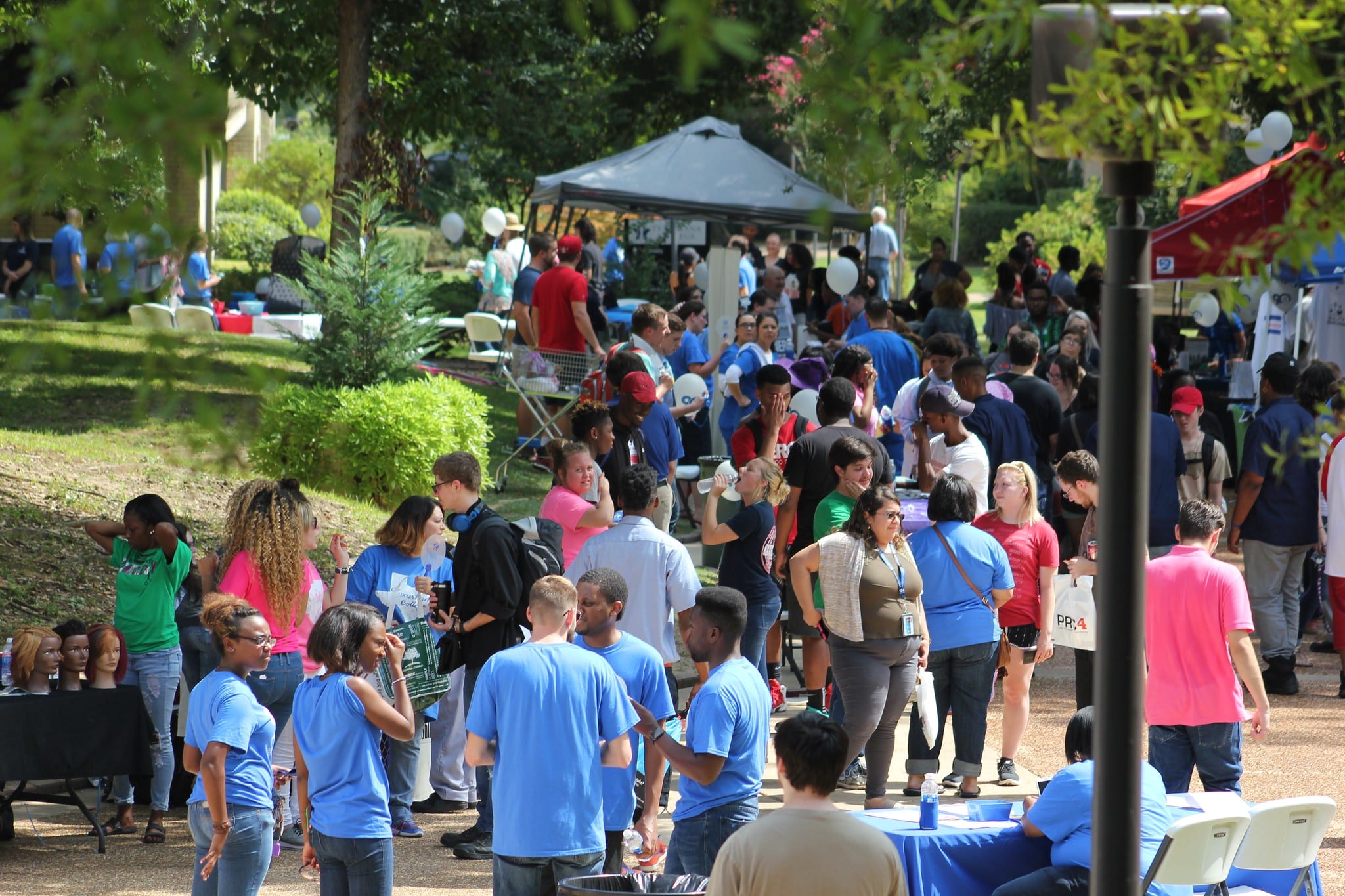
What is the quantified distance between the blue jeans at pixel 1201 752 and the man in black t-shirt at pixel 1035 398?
13.3ft

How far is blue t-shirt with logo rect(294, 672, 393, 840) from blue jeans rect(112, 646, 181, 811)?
250 centimetres

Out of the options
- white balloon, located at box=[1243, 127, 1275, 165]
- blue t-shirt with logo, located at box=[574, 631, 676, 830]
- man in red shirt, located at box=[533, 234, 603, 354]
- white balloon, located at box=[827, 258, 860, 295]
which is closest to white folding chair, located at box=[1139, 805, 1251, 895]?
blue t-shirt with logo, located at box=[574, 631, 676, 830]

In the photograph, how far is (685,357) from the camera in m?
14.1

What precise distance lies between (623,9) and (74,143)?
1.20m

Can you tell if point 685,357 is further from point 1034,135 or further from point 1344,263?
point 1034,135

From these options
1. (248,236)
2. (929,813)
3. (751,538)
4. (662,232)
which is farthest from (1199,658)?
(248,236)

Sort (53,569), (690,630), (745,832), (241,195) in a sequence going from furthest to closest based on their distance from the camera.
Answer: (241,195) → (53,569) → (690,630) → (745,832)

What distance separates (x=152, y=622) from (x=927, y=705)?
411 centimetres

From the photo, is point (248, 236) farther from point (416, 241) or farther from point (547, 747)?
point (547, 747)

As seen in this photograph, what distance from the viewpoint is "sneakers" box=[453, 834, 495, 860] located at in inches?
288

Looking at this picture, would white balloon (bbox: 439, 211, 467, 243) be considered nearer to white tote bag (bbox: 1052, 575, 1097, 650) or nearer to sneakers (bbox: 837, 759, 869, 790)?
sneakers (bbox: 837, 759, 869, 790)

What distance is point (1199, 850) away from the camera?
529 centimetres

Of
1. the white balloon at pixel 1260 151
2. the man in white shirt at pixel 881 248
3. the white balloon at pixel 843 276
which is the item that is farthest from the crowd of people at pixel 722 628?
the man in white shirt at pixel 881 248

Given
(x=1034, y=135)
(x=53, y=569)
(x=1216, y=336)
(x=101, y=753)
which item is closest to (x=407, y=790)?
(x=101, y=753)
